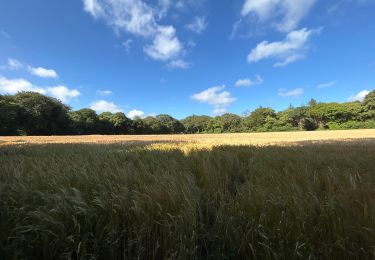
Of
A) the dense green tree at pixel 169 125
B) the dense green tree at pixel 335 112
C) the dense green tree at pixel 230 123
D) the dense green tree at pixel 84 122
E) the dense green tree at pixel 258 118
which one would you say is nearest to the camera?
the dense green tree at pixel 84 122

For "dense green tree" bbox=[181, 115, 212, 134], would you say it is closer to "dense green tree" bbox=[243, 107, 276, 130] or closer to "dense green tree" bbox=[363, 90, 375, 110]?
"dense green tree" bbox=[243, 107, 276, 130]

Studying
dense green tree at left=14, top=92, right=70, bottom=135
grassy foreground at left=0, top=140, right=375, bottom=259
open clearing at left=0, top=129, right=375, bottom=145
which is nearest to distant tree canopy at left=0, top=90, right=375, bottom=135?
dense green tree at left=14, top=92, right=70, bottom=135

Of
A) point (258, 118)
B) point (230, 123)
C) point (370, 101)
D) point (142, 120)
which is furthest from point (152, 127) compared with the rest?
point (370, 101)

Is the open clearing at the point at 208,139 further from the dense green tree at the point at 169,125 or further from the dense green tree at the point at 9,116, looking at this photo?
the dense green tree at the point at 169,125

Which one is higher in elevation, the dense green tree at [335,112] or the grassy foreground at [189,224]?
the dense green tree at [335,112]

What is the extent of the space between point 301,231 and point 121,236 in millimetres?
1389

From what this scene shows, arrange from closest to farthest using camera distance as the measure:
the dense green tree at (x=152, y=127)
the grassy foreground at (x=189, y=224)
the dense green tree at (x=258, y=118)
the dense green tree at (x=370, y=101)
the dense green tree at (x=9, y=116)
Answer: the grassy foreground at (x=189, y=224)
the dense green tree at (x=9, y=116)
the dense green tree at (x=370, y=101)
the dense green tree at (x=152, y=127)
the dense green tree at (x=258, y=118)

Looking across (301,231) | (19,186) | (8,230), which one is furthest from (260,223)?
(19,186)

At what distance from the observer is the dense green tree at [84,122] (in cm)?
6284

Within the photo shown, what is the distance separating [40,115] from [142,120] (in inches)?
1178

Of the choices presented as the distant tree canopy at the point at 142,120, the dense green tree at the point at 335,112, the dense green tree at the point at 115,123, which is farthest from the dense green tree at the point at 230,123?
the dense green tree at the point at 115,123

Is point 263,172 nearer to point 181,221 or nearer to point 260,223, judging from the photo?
point 260,223

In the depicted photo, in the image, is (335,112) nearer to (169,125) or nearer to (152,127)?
A: (169,125)

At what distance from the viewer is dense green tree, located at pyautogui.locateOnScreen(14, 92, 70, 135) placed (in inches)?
2202
